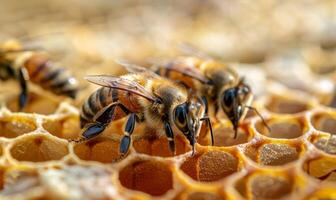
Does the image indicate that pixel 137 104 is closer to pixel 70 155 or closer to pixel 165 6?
pixel 70 155

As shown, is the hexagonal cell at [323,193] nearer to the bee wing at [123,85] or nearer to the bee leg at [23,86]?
the bee wing at [123,85]

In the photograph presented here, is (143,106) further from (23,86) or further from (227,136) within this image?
(23,86)

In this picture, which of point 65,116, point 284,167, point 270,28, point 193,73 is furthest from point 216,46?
point 284,167

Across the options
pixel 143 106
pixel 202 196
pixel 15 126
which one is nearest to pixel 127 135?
pixel 143 106

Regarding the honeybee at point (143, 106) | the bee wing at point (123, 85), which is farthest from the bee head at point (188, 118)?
the bee wing at point (123, 85)

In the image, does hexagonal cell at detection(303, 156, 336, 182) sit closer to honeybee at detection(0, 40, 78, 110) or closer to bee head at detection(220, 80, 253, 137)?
bee head at detection(220, 80, 253, 137)

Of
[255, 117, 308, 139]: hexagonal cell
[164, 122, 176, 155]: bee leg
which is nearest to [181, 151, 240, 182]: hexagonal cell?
[164, 122, 176, 155]: bee leg
